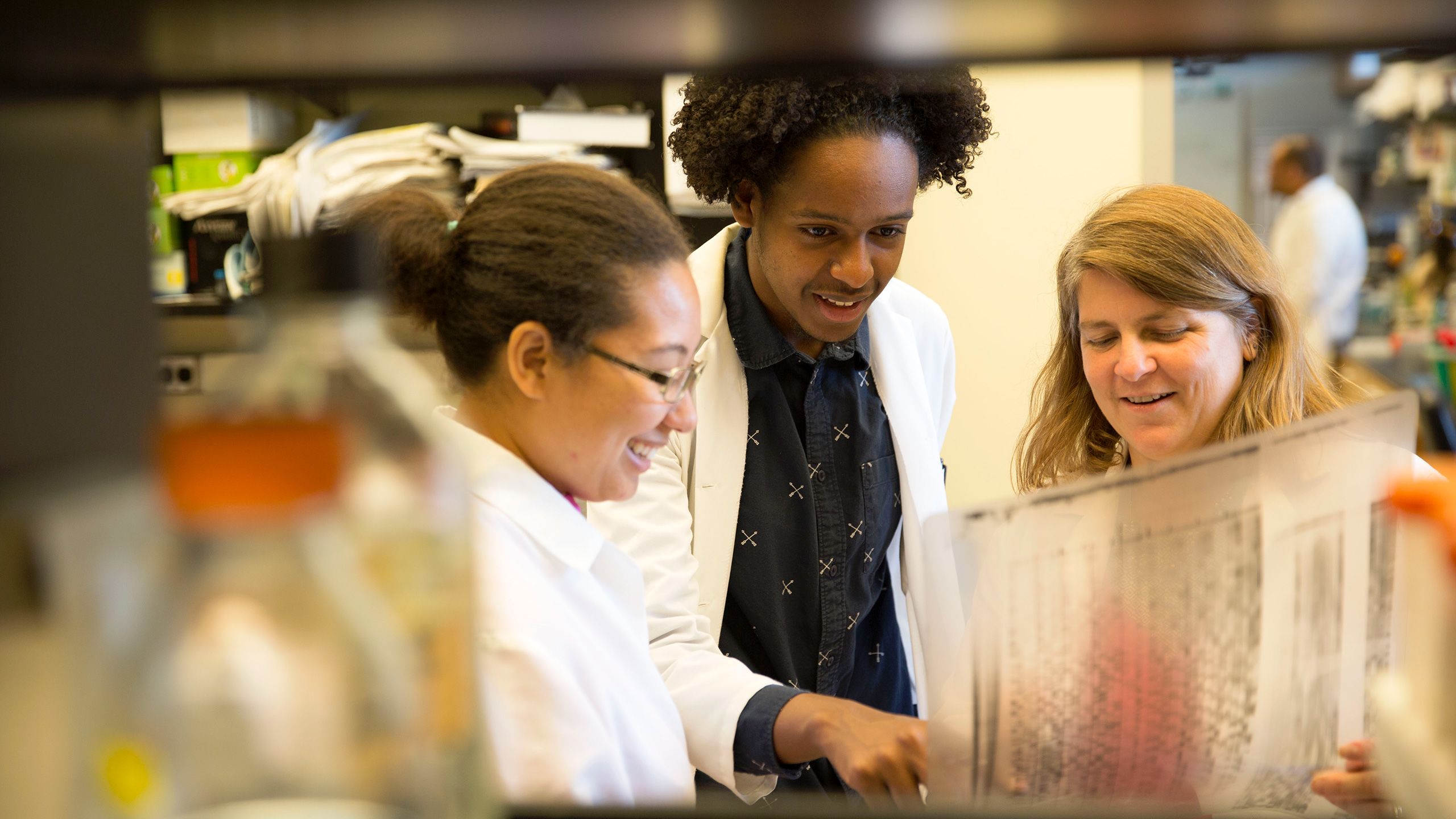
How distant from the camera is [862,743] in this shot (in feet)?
3.05

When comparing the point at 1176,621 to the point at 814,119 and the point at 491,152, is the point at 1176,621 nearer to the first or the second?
the point at 814,119

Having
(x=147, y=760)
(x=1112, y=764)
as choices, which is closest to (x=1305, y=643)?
(x=1112, y=764)

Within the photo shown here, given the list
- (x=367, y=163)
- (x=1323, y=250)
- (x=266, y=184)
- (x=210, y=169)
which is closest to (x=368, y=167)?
(x=367, y=163)

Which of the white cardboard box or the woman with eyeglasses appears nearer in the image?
the woman with eyeglasses

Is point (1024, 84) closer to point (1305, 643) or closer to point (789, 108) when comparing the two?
point (789, 108)

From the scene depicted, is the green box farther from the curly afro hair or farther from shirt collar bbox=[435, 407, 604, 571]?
shirt collar bbox=[435, 407, 604, 571]

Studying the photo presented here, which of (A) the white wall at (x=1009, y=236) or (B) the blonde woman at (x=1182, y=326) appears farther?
(A) the white wall at (x=1009, y=236)

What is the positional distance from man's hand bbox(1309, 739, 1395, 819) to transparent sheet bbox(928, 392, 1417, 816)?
2 cm

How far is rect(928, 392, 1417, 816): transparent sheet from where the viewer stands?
1.88ft

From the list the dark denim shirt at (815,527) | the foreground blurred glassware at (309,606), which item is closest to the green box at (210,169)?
the dark denim shirt at (815,527)

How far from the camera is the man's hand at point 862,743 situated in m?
0.90

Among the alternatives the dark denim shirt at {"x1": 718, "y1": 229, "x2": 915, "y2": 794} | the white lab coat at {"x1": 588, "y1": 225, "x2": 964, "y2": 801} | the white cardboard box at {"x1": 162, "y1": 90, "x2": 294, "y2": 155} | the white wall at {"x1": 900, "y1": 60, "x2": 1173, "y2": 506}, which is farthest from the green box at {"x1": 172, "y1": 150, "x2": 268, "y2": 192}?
the white wall at {"x1": 900, "y1": 60, "x2": 1173, "y2": 506}

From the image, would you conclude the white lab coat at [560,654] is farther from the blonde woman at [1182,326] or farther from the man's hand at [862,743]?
the blonde woman at [1182,326]

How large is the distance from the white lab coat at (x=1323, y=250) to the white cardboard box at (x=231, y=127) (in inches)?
182
